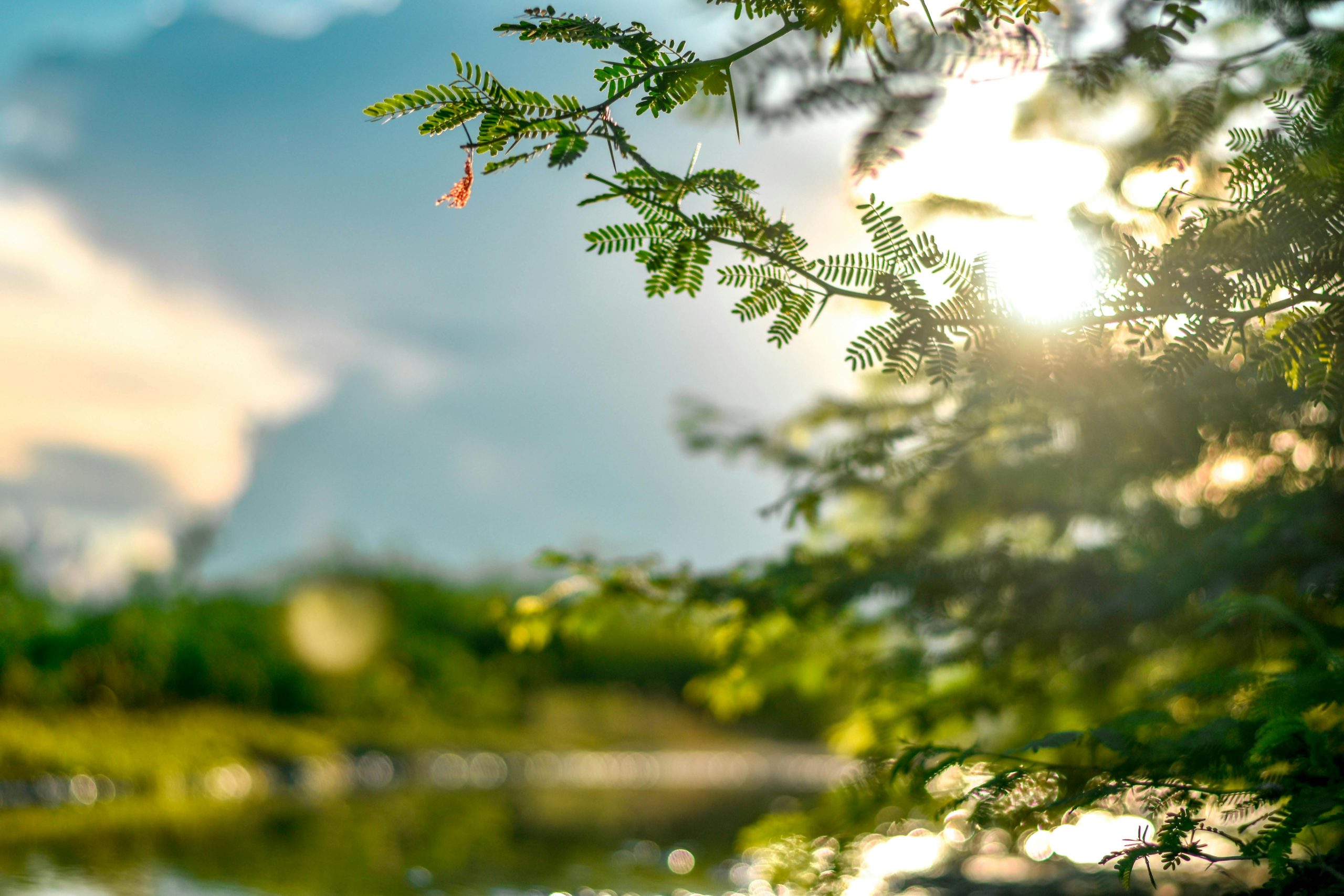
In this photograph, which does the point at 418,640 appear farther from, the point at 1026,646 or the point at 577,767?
the point at 1026,646

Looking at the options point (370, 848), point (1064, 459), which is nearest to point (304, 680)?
point (370, 848)

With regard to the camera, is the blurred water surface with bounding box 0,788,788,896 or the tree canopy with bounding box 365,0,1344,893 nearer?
the tree canopy with bounding box 365,0,1344,893

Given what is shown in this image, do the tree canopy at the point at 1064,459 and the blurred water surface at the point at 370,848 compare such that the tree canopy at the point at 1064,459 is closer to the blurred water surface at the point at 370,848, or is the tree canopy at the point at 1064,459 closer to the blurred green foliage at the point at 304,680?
the blurred green foliage at the point at 304,680

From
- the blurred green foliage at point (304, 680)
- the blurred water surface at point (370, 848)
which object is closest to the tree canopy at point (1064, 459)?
the blurred green foliage at point (304, 680)

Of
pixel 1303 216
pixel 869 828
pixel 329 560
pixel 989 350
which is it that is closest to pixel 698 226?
pixel 989 350

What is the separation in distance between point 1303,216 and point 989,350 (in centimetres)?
63

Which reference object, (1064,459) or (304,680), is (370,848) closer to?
(1064,459)

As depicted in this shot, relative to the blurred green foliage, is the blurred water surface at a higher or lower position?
lower

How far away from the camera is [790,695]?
19.1 m

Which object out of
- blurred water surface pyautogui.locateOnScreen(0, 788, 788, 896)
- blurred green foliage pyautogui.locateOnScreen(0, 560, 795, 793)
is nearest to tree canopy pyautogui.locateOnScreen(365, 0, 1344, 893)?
blurred green foliage pyautogui.locateOnScreen(0, 560, 795, 793)

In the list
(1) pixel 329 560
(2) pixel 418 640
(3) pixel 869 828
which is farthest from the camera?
(1) pixel 329 560

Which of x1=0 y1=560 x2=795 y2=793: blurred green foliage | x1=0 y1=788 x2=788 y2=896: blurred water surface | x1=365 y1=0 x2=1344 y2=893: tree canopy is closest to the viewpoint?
Answer: x1=365 y1=0 x2=1344 y2=893: tree canopy

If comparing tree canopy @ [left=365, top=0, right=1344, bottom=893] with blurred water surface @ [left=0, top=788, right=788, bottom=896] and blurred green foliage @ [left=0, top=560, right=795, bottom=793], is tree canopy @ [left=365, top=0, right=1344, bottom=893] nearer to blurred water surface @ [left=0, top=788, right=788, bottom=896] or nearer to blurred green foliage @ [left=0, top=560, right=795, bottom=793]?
blurred green foliage @ [left=0, top=560, right=795, bottom=793]

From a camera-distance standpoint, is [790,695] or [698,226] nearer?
[698,226]
